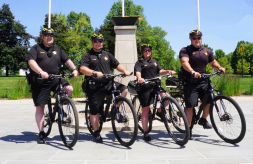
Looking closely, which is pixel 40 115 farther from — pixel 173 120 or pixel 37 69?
pixel 173 120

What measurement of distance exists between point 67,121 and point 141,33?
744 inches

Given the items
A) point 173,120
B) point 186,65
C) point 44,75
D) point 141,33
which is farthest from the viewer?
point 141,33

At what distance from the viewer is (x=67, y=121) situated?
4.81 m

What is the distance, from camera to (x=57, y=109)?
16.5 ft

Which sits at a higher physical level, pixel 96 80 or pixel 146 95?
pixel 96 80

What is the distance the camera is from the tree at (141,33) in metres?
29.2

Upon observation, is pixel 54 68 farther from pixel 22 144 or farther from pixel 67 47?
pixel 67 47

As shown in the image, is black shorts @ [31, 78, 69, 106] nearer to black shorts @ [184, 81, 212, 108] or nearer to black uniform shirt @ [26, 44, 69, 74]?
black uniform shirt @ [26, 44, 69, 74]

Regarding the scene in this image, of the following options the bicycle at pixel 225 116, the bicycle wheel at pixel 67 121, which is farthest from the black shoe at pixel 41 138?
the bicycle at pixel 225 116

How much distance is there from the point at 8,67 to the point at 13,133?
5959 centimetres

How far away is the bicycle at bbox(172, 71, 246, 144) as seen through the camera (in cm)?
461

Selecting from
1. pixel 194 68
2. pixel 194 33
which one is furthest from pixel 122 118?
pixel 194 33

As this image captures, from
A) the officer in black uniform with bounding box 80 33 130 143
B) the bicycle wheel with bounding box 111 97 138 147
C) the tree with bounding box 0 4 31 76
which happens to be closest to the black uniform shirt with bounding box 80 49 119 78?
the officer in black uniform with bounding box 80 33 130 143

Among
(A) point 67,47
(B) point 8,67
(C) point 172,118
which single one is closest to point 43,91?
(C) point 172,118
